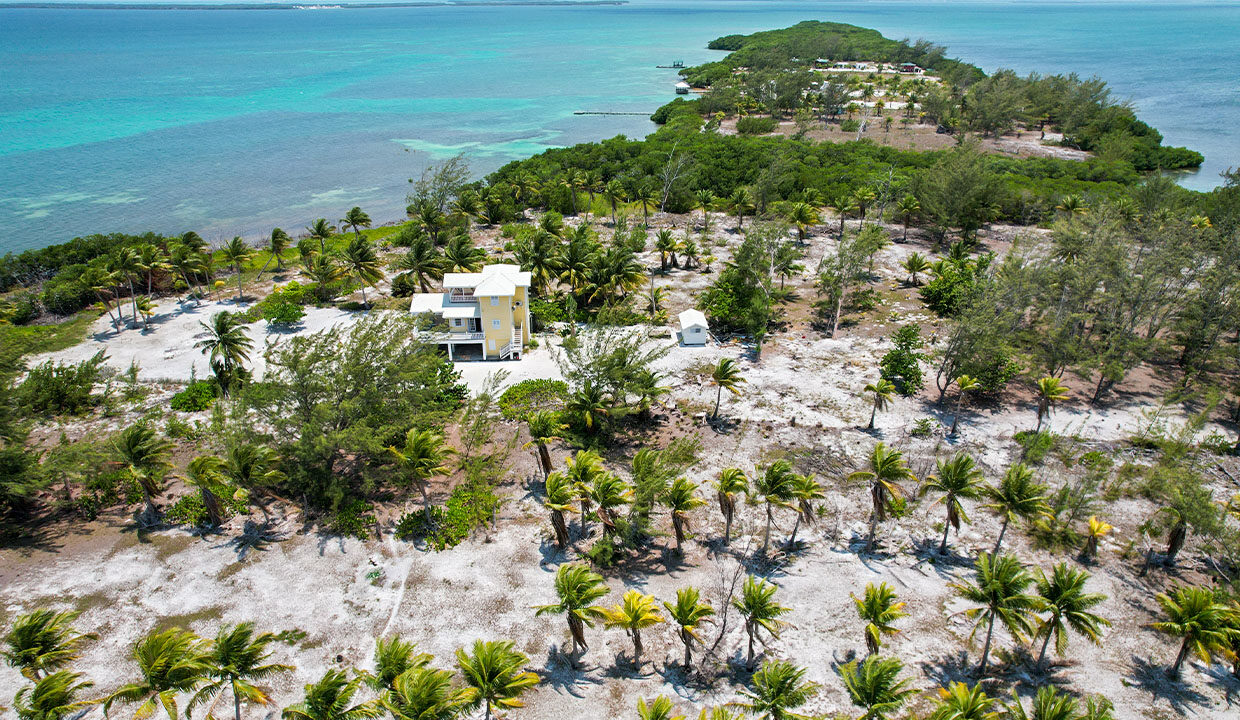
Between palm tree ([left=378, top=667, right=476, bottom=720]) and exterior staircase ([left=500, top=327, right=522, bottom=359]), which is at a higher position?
exterior staircase ([left=500, top=327, right=522, bottom=359])

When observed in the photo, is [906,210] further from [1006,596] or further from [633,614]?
[633,614]

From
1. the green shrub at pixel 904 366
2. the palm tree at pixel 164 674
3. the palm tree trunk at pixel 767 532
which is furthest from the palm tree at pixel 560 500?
the green shrub at pixel 904 366

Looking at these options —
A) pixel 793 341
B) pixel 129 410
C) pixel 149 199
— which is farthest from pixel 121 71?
pixel 793 341

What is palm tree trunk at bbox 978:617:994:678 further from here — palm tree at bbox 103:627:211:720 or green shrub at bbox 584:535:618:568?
palm tree at bbox 103:627:211:720

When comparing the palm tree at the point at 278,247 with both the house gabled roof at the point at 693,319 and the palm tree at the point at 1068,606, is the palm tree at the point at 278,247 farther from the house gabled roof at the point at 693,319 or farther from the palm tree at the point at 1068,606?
the palm tree at the point at 1068,606

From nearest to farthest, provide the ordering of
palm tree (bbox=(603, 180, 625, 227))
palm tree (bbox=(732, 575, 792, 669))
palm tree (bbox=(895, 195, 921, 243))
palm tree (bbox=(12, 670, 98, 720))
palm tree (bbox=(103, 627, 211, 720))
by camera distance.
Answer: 1. palm tree (bbox=(12, 670, 98, 720))
2. palm tree (bbox=(103, 627, 211, 720))
3. palm tree (bbox=(732, 575, 792, 669))
4. palm tree (bbox=(895, 195, 921, 243))
5. palm tree (bbox=(603, 180, 625, 227))

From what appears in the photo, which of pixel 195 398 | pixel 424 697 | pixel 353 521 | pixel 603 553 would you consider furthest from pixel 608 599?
pixel 195 398

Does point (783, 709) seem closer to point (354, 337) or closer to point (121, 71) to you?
point (354, 337)

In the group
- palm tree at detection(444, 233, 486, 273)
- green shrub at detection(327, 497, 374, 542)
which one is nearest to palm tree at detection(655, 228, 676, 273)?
palm tree at detection(444, 233, 486, 273)
